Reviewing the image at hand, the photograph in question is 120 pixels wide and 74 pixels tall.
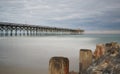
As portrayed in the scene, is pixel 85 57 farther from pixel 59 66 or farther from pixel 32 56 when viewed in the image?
pixel 32 56

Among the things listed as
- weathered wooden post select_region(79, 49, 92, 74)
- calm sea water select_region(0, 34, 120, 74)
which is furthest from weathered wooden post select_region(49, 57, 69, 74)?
calm sea water select_region(0, 34, 120, 74)

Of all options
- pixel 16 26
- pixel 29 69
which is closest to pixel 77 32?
pixel 16 26

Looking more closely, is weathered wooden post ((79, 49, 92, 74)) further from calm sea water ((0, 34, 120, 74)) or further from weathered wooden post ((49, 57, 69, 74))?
calm sea water ((0, 34, 120, 74))

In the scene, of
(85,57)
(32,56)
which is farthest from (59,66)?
(32,56)

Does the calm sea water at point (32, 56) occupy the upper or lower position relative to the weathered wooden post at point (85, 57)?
lower

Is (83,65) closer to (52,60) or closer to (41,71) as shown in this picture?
(52,60)

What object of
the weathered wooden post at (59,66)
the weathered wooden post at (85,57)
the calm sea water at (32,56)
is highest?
the weathered wooden post at (59,66)

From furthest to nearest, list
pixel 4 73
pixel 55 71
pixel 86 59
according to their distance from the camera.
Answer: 1. pixel 4 73
2. pixel 86 59
3. pixel 55 71

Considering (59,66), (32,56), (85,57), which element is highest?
(59,66)

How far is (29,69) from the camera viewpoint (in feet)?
26.9

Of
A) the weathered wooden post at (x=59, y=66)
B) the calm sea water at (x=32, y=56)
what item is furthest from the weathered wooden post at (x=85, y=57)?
the calm sea water at (x=32, y=56)

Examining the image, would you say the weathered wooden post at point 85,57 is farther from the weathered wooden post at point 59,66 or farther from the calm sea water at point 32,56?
the calm sea water at point 32,56

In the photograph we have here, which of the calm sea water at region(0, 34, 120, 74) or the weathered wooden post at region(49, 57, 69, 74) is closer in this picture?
the weathered wooden post at region(49, 57, 69, 74)

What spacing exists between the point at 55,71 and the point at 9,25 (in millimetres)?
44623
